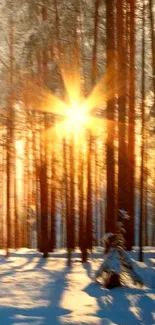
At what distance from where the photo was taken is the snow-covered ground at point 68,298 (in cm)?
760

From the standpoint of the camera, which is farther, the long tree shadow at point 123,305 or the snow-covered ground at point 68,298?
the long tree shadow at point 123,305

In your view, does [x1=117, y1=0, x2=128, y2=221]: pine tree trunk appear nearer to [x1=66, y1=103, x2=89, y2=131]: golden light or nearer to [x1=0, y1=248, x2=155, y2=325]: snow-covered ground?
[x1=0, y1=248, x2=155, y2=325]: snow-covered ground

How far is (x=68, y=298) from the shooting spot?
893 cm

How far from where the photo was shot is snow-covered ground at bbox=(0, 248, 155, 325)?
24.9 ft

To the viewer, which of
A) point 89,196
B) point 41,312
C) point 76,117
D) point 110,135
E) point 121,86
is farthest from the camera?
point 76,117

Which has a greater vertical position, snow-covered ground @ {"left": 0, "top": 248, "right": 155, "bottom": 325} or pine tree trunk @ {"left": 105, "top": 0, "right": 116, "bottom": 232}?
pine tree trunk @ {"left": 105, "top": 0, "right": 116, "bottom": 232}

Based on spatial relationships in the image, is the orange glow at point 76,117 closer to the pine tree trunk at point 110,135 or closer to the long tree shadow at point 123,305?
the pine tree trunk at point 110,135

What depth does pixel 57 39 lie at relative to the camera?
1341 cm

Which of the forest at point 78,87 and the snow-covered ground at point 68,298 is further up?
the forest at point 78,87

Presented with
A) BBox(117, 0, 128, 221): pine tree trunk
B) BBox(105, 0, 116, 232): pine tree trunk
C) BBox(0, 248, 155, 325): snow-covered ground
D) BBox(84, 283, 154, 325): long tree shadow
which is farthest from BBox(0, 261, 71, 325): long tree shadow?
BBox(117, 0, 128, 221): pine tree trunk

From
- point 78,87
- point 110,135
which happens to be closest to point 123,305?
point 110,135

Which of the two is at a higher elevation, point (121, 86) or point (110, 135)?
point (121, 86)

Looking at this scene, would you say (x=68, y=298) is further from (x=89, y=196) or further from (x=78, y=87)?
(x=78, y=87)

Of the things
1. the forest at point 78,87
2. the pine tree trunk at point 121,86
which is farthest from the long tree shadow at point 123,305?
the pine tree trunk at point 121,86
